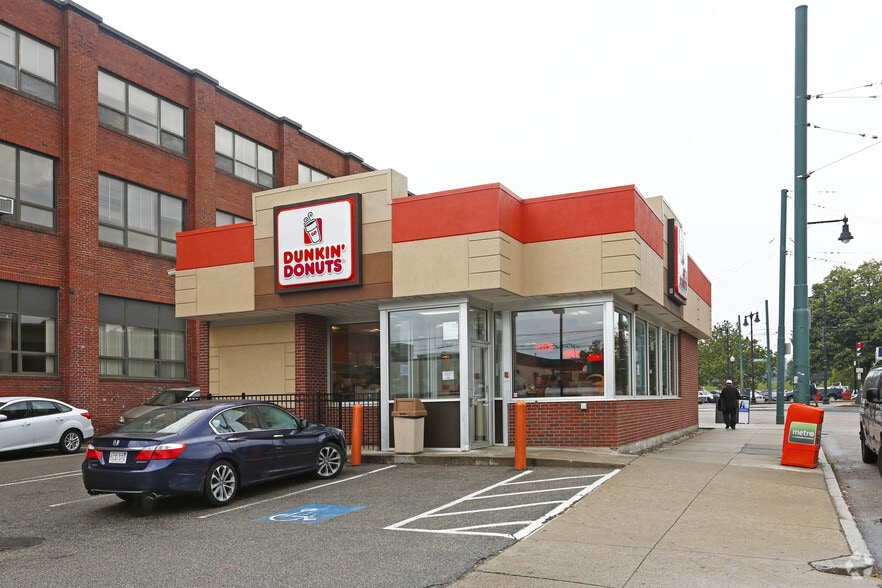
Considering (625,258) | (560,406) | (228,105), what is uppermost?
(228,105)

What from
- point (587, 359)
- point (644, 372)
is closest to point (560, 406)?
point (587, 359)

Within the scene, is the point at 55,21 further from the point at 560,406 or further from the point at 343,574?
the point at 343,574

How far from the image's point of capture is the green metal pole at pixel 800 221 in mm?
14188

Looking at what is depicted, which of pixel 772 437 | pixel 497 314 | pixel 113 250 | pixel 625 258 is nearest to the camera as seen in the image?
pixel 625 258

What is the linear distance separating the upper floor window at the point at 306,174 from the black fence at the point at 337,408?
18701mm

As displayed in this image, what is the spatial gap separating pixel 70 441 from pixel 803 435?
16.3 meters

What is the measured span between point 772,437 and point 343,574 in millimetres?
16847

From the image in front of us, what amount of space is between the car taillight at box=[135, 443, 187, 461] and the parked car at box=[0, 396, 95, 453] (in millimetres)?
9825

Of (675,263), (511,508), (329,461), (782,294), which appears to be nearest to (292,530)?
(511,508)

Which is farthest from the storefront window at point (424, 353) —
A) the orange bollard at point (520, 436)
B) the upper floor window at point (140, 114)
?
the upper floor window at point (140, 114)

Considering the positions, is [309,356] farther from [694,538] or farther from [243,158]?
[243,158]

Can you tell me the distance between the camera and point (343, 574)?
6.91 m

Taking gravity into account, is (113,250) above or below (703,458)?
Result: above

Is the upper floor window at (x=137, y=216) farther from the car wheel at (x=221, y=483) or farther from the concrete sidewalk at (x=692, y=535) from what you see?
the concrete sidewalk at (x=692, y=535)
